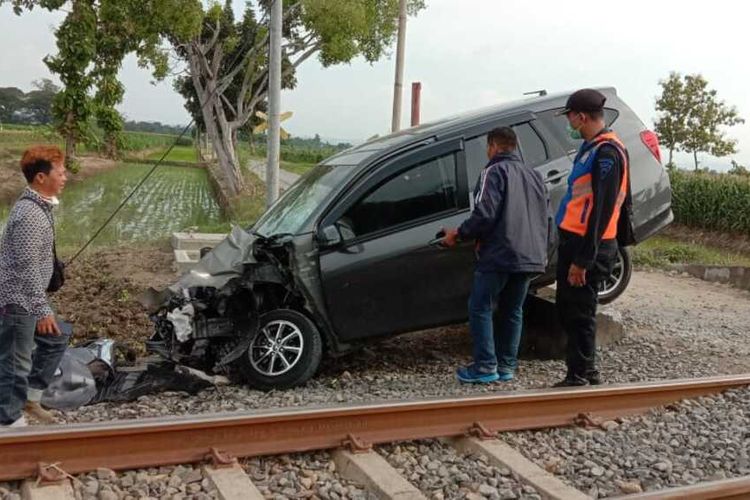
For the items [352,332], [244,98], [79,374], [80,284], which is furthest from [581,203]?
[244,98]

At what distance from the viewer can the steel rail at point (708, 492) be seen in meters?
3.54

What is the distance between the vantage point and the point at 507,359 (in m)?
5.98

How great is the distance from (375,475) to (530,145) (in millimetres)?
3768

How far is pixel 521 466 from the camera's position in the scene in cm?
414

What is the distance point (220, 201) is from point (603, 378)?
23.4 meters

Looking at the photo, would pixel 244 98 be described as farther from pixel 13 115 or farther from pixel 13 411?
pixel 13 115

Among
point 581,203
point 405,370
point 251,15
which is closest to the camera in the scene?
point 581,203

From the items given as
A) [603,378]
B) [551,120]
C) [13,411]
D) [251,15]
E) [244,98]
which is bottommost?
[603,378]

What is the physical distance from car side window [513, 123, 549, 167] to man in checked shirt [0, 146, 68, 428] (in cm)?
387

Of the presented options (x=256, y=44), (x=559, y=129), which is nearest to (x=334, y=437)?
(x=559, y=129)

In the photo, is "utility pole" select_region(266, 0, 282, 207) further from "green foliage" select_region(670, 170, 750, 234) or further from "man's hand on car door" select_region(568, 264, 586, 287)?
"green foliage" select_region(670, 170, 750, 234)

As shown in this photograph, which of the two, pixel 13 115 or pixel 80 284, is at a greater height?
pixel 13 115

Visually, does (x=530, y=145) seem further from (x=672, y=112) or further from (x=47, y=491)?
(x=672, y=112)

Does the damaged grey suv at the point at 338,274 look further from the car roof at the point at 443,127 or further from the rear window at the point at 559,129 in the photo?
the rear window at the point at 559,129
